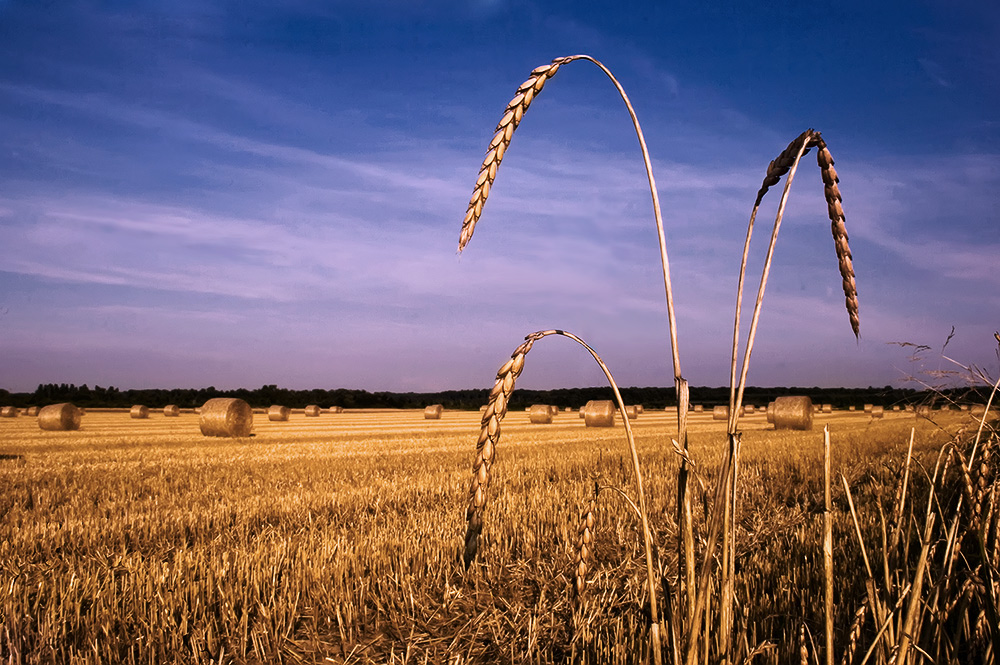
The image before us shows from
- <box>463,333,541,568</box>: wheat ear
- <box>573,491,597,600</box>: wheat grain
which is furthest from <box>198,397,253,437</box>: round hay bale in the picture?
<box>463,333,541,568</box>: wheat ear

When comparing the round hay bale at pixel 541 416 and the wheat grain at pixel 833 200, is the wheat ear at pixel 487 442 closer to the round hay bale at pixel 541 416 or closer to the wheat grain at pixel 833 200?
the wheat grain at pixel 833 200

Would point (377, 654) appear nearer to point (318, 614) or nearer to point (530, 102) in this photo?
point (318, 614)

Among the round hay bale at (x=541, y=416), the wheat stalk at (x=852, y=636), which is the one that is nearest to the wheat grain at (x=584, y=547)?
the wheat stalk at (x=852, y=636)

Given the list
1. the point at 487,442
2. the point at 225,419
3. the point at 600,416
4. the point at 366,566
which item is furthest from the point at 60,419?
the point at 487,442

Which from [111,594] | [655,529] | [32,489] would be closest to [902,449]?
[655,529]

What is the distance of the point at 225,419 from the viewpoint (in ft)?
76.3

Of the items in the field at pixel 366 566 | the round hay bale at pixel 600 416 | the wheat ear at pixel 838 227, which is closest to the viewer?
the wheat ear at pixel 838 227

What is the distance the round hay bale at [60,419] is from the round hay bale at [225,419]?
25.2 feet

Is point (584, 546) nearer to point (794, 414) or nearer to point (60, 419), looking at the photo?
point (794, 414)

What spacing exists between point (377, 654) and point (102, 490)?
326 inches

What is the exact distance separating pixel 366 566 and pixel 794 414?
83.6 ft

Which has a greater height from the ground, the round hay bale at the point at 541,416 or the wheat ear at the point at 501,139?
the wheat ear at the point at 501,139

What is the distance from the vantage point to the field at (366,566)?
3734 millimetres

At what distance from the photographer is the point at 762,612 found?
3.99m
